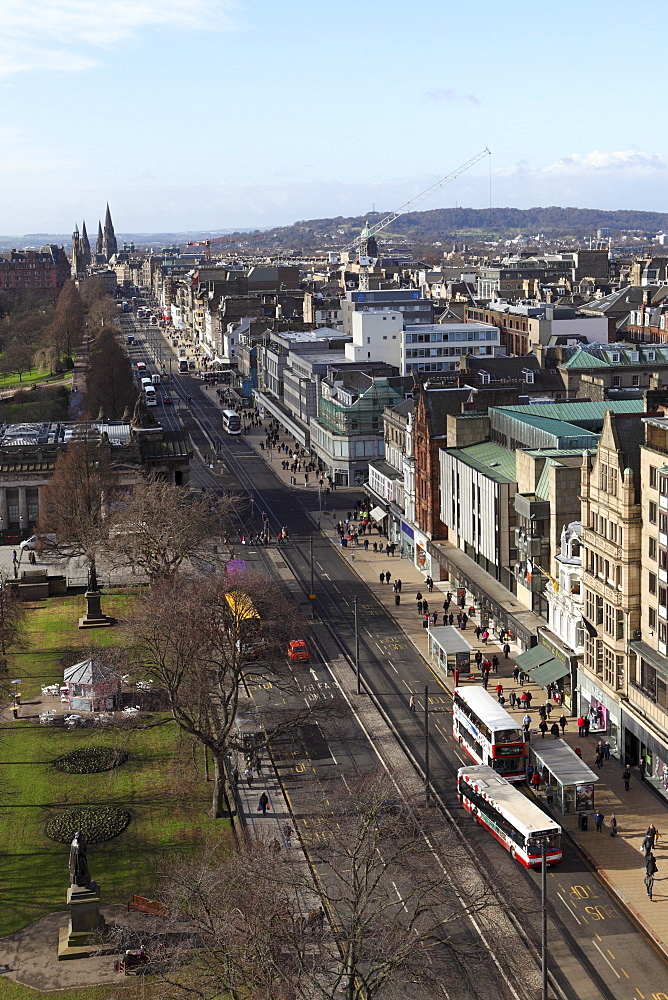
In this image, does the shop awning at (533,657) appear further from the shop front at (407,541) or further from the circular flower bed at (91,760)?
the shop front at (407,541)

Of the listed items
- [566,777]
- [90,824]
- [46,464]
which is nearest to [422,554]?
[46,464]

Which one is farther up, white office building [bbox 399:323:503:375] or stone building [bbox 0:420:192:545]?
white office building [bbox 399:323:503:375]

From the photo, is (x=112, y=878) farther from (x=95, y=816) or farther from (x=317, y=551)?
(x=317, y=551)

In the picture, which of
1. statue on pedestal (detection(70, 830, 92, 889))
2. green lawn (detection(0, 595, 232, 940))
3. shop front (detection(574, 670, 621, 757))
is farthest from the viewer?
shop front (detection(574, 670, 621, 757))

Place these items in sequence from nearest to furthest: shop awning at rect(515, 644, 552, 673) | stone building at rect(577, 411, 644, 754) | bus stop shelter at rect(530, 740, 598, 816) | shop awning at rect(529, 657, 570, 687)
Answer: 1. bus stop shelter at rect(530, 740, 598, 816)
2. stone building at rect(577, 411, 644, 754)
3. shop awning at rect(529, 657, 570, 687)
4. shop awning at rect(515, 644, 552, 673)

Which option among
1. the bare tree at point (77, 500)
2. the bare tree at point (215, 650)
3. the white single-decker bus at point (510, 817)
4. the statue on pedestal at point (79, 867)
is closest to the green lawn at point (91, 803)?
the bare tree at point (215, 650)

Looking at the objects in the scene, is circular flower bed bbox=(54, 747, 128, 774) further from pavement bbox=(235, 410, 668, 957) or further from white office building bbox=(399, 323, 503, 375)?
white office building bbox=(399, 323, 503, 375)

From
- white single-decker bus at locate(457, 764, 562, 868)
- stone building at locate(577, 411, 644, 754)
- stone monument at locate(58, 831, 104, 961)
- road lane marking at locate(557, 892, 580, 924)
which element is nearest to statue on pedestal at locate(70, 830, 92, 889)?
stone monument at locate(58, 831, 104, 961)

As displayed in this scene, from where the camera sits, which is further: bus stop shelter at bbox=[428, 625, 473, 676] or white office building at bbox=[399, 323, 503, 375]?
white office building at bbox=[399, 323, 503, 375]

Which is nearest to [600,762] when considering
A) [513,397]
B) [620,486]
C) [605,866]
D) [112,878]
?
[605,866]
